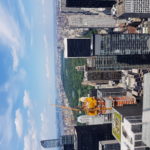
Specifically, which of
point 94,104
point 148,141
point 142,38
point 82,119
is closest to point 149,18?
point 142,38

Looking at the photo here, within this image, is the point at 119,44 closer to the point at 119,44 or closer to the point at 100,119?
the point at 119,44

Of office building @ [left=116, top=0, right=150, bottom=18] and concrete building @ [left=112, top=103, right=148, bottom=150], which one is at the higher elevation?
office building @ [left=116, top=0, right=150, bottom=18]

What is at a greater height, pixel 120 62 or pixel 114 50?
pixel 114 50

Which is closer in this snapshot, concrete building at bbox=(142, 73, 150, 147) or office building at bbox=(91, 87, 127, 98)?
concrete building at bbox=(142, 73, 150, 147)

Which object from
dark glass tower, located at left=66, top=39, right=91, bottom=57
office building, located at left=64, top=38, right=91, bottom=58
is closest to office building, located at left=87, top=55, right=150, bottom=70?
dark glass tower, located at left=66, top=39, right=91, bottom=57

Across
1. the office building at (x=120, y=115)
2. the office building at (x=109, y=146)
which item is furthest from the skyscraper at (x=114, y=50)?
the office building at (x=109, y=146)

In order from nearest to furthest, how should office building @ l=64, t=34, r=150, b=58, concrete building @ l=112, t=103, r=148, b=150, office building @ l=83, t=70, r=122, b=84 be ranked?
concrete building @ l=112, t=103, r=148, b=150
office building @ l=64, t=34, r=150, b=58
office building @ l=83, t=70, r=122, b=84

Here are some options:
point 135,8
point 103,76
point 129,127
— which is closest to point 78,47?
point 103,76

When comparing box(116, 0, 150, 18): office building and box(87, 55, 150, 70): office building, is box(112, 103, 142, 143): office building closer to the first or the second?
box(87, 55, 150, 70): office building

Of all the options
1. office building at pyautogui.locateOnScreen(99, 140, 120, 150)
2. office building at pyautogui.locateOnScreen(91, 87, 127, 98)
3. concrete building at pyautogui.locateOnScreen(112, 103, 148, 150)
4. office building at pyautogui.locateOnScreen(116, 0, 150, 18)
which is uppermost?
office building at pyautogui.locateOnScreen(116, 0, 150, 18)

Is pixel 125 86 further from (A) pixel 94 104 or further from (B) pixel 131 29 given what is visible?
(A) pixel 94 104

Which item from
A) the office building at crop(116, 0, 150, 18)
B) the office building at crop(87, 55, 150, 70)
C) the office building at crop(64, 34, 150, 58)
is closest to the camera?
the office building at crop(64, 34, 150, 58)
